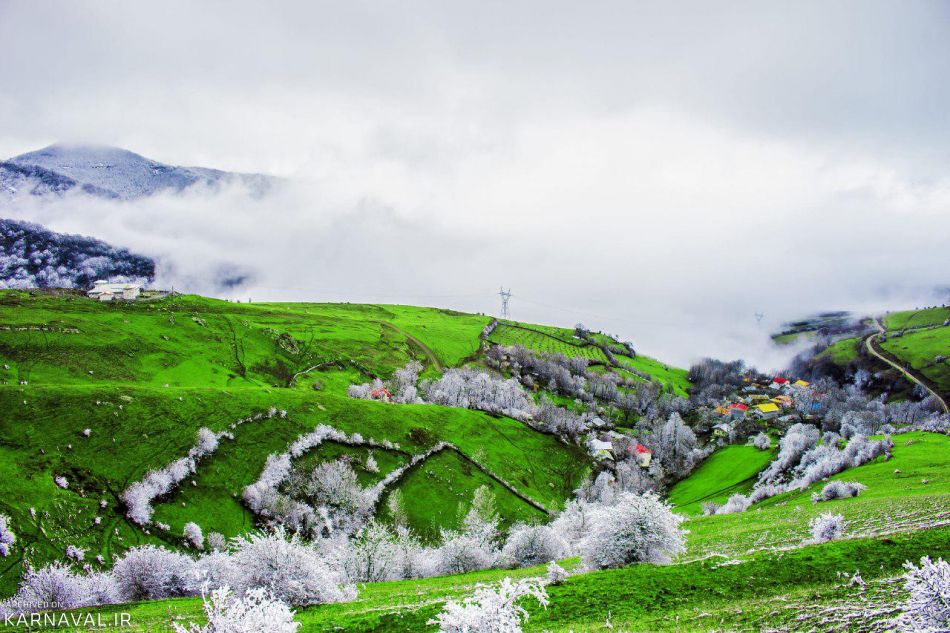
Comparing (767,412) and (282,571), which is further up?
(282,571)

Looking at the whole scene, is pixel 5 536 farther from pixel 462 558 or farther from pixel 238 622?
pixel 238 622

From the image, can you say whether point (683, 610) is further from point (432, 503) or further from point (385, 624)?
point (432, 503)

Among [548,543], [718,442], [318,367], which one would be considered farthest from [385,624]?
[718,442]

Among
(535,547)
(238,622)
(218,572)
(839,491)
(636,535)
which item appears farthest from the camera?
(839,491)

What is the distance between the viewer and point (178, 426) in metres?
71.9

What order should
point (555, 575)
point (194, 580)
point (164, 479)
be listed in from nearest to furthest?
point (555, 575), point (194, 580), point (164, 479)

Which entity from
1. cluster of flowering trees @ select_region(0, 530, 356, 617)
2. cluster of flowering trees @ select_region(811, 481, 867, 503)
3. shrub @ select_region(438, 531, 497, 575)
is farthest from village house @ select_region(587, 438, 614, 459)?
cluster of flowering trees @ select_region(0, 530, 356, 617)

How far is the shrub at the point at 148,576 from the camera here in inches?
1420

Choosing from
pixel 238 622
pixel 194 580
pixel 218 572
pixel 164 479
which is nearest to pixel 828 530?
pixel 238 622

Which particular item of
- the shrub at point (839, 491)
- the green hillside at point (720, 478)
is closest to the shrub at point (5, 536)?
the shrub at point (839, 491)

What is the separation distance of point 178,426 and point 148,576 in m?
41.6

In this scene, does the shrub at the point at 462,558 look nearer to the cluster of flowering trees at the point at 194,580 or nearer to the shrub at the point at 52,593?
the cluster of flowering trees at the point at 194,580

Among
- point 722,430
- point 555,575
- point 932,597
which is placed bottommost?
point 722,430

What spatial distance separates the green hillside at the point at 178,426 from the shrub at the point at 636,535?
50076 millimetres
